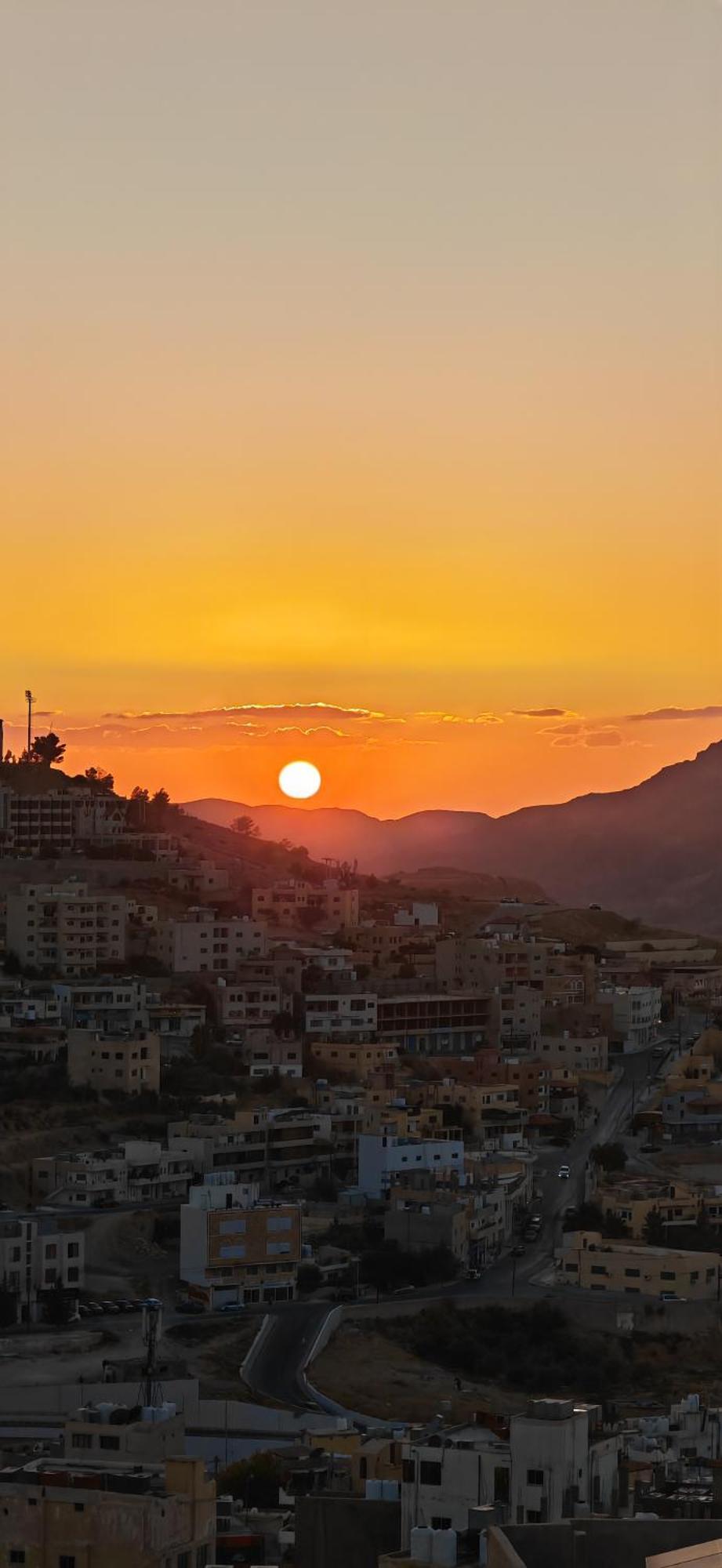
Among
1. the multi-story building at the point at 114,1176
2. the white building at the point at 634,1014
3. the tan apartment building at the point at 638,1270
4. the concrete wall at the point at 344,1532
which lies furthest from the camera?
the white building at the point at 634,1014

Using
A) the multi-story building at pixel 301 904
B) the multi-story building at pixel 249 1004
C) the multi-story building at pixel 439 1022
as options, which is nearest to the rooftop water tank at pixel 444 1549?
the multi-story building at pixel 249 1004

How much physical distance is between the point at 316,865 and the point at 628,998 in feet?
31.8

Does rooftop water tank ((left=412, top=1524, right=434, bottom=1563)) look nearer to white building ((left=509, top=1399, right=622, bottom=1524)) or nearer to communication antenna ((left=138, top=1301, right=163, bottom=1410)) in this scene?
white building ((left=509, top=1399, right=622, bottom=1524))

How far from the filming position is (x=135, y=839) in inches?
1399

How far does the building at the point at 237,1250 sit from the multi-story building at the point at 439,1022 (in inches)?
357

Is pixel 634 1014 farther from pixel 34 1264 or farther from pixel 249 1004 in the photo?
pixel 34 1264

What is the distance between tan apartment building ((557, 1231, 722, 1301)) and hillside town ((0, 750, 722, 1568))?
0.03 meters

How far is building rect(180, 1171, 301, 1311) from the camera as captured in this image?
19156 millimetres

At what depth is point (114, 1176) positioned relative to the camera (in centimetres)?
2108

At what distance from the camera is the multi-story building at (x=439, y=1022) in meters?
28.8

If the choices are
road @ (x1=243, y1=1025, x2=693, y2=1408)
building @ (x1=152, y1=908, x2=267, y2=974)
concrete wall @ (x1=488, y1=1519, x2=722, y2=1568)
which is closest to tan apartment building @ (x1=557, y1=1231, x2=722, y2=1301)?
road @ (x1=243, y1=1025, x2=693, y2=1408)

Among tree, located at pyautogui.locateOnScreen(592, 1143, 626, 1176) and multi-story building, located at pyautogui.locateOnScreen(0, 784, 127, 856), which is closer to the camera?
tree, located at pyautogui.locateOnScreen(592, 1143, 626, 1176)

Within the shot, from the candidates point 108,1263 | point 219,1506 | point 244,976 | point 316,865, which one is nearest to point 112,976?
point 244,976

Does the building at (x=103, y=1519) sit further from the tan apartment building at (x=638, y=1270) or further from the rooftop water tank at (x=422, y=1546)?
the tan apartment building at (x=638, y=1270)
